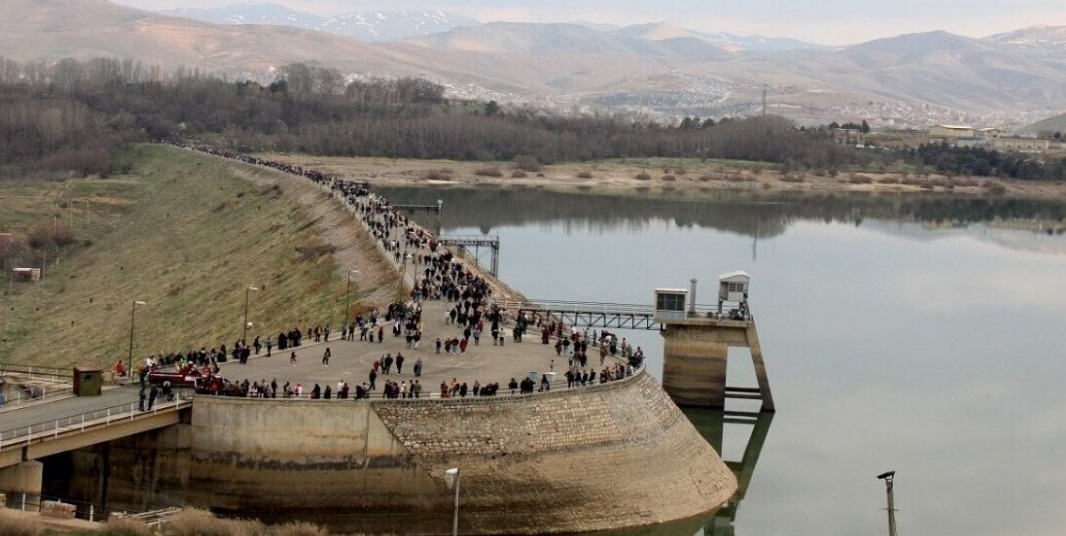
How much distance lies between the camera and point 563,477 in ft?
118

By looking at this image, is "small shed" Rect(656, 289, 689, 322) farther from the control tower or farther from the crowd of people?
the crowd of people

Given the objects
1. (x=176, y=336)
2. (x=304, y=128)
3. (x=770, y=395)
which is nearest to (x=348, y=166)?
(x=304, y=128)

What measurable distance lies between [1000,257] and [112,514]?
9288 centimetres

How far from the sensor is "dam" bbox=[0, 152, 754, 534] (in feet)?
113

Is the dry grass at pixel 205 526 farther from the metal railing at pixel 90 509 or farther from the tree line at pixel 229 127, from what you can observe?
the tree line at pixel 229 127

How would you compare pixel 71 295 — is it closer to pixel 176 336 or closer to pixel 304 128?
pixel 176 336

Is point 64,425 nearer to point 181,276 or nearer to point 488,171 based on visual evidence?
point 181,276

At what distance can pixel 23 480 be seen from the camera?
1243 inches

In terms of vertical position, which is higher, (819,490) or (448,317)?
(448,317)

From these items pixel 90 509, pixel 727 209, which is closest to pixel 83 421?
pixel 90 509

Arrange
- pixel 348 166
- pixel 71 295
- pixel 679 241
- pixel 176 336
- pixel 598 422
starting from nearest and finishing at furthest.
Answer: pixel 598 422 → pixel 176 336 → pixel 71 295 → pixel 679 241 → pixel 348 166

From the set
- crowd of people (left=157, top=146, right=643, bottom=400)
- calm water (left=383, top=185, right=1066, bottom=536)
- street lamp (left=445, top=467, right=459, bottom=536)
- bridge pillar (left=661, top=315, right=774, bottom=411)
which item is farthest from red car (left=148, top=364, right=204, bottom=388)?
bridge pillar (left=661, top=315, right=774, bottom=411)

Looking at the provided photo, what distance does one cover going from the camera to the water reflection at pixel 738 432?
147ft

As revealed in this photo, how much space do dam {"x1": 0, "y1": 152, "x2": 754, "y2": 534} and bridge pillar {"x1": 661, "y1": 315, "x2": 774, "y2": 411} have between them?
15.1 meters
